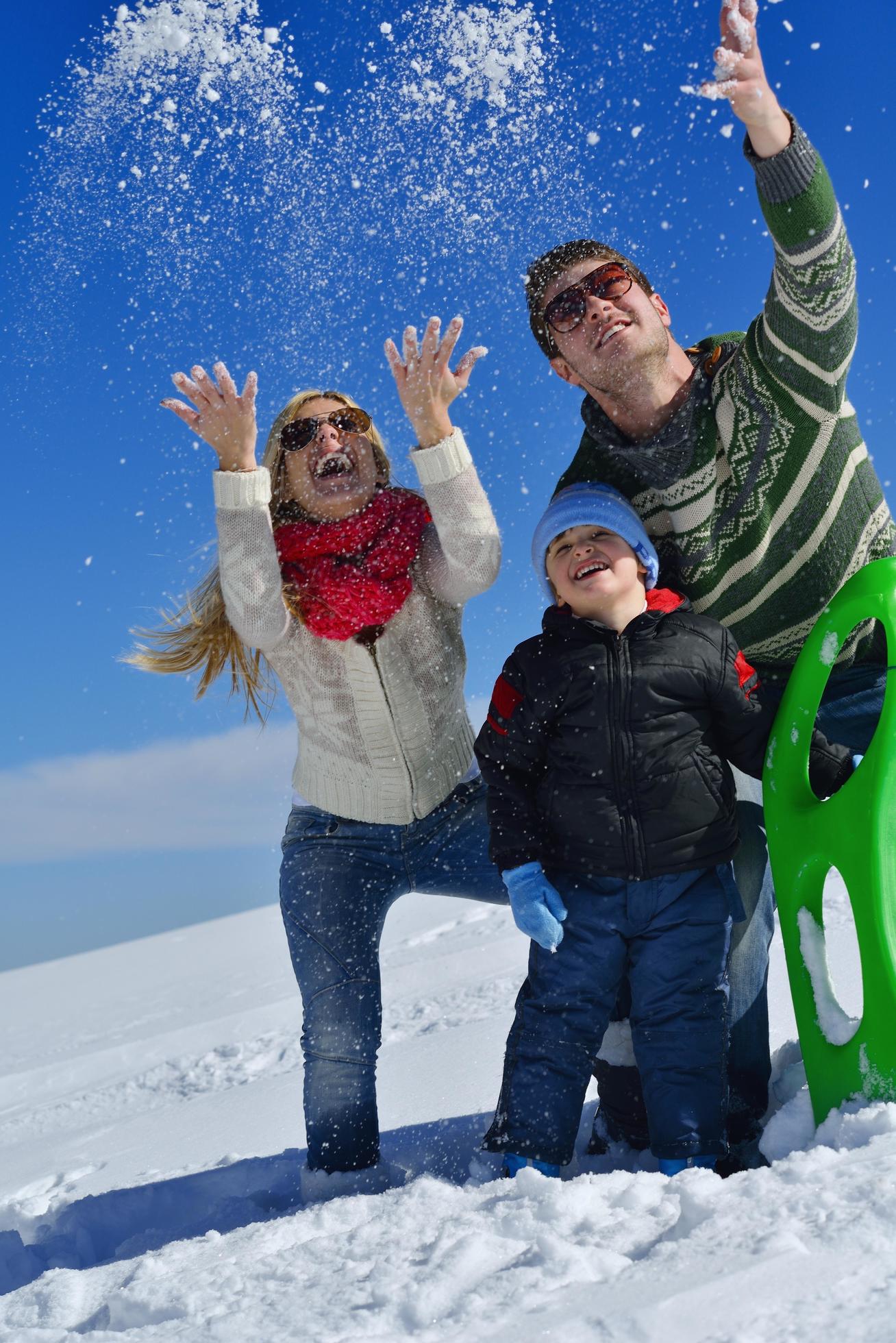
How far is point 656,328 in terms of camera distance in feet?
9.94

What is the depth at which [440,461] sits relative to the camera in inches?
116

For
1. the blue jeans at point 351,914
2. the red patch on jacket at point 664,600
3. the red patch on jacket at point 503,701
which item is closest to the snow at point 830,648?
the red patch on jacket at point 664,600

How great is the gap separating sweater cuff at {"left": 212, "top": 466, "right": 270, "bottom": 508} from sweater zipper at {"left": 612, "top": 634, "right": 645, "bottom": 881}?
1120 millimetres

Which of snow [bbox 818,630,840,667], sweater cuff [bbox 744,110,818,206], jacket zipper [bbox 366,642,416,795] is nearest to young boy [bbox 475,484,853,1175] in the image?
snow [bbox 818,630,840,667]

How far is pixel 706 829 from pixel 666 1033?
505 mm

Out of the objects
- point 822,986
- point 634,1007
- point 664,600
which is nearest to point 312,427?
point 664,600

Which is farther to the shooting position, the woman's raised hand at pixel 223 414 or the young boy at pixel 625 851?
the woman's raised hand at pixel 223 414

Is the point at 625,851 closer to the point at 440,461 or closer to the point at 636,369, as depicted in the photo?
the point at 440,461

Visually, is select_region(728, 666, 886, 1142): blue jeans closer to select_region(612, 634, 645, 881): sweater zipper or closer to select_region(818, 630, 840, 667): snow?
select_region(818, 630, 840, 667): snow

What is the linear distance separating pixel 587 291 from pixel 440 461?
0.68m

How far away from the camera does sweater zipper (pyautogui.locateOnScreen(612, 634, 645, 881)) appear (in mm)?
2609

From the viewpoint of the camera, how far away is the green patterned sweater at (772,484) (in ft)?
8.92

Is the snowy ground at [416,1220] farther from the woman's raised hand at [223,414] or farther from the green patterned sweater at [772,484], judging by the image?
the woman's raised hand at [223,414]

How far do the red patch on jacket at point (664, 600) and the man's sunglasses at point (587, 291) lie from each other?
2.72 feet
